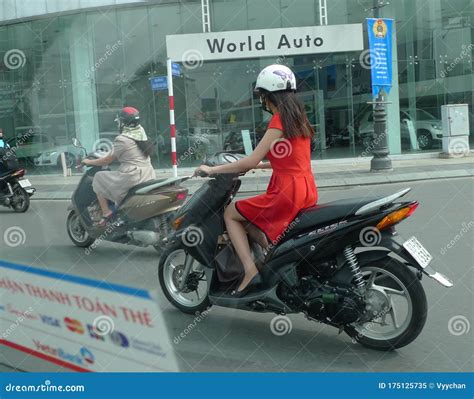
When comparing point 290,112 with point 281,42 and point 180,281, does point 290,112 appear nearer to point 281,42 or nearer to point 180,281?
point 180,281

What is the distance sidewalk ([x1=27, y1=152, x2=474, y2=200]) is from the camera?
1177 cm

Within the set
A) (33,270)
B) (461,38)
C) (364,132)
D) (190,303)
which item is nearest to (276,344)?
(190,303)

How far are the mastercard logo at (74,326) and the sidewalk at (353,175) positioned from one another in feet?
20.9

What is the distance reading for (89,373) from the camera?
314 cm

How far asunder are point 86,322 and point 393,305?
181cm

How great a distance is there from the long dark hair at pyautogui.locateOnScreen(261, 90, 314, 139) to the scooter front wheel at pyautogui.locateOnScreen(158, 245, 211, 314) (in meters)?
1.32

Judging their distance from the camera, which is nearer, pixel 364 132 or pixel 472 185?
pixel 472 185

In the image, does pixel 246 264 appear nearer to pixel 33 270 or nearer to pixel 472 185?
pixel 33 270

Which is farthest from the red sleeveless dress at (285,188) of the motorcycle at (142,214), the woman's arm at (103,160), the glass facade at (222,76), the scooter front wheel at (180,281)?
the glass facade at (222,76)

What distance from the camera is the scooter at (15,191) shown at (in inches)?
402

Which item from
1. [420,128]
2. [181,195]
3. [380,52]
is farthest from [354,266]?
[420,128]

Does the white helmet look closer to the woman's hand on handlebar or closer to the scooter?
the woman's hand on handlebar

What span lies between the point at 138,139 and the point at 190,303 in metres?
2.58

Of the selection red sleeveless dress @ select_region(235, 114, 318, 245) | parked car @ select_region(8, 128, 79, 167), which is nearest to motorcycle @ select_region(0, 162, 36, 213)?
red sleeveless dress @ select_region(235, 114, 318, 245)
